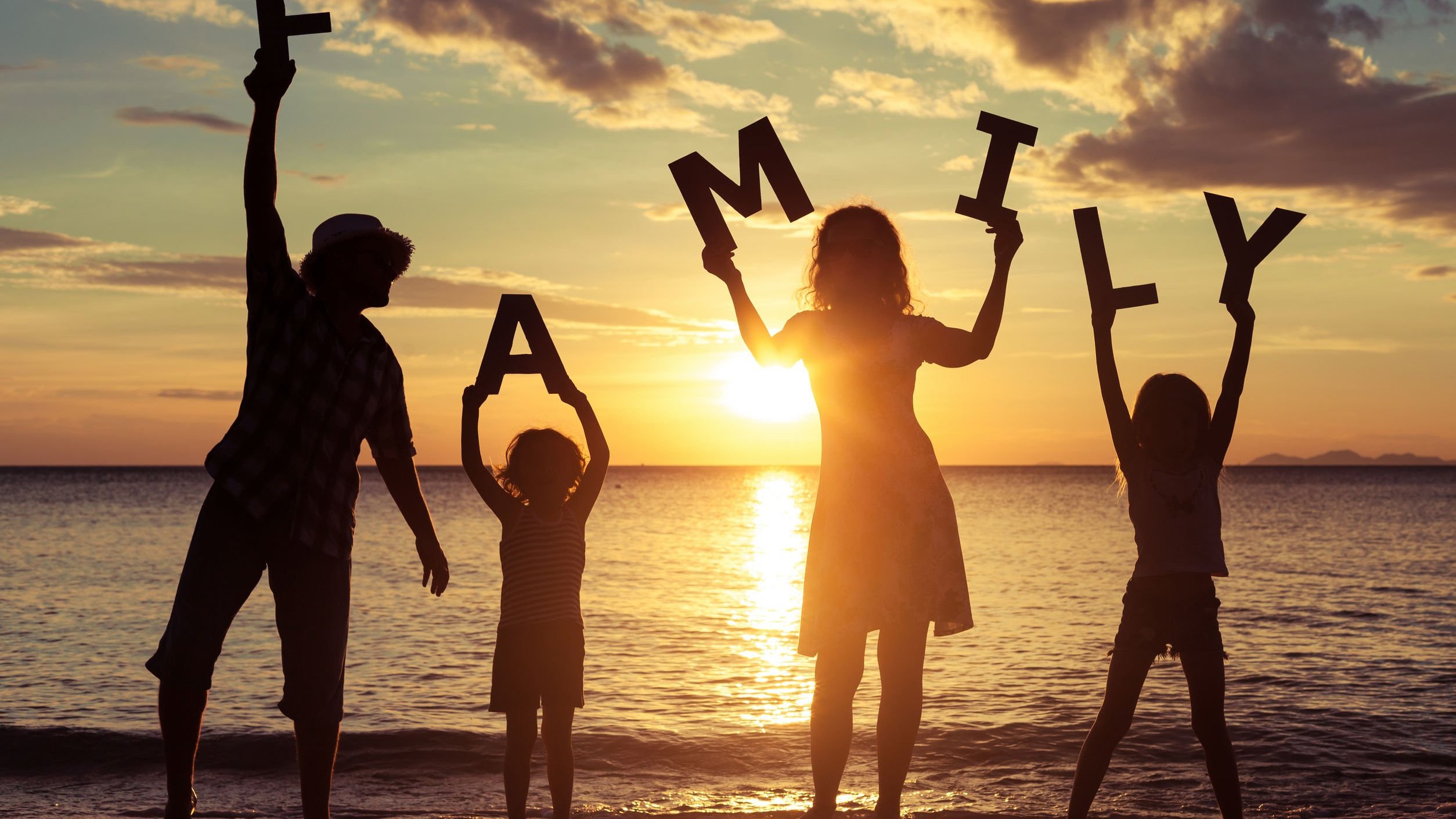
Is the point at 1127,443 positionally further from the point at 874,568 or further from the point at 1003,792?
the point at 1003,792

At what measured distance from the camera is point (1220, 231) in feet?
15.8

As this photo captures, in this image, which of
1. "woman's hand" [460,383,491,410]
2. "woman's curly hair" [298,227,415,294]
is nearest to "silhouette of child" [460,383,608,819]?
"woman's hand" [460,383,491,410]

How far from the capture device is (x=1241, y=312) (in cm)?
469

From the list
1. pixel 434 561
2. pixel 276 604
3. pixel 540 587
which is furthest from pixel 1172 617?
pixel 276 604

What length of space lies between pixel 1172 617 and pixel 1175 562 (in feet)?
0.77

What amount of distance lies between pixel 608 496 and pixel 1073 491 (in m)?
46.5

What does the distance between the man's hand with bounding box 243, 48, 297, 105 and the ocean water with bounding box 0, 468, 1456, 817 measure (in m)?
4.62

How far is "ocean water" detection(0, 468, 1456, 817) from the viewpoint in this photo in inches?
331

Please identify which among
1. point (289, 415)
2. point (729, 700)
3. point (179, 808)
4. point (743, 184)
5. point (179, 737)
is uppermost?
point (743, 184)

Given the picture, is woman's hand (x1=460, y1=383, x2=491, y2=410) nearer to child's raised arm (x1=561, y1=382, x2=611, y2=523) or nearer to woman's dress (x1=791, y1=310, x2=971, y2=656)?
child's raised arm (x1=561, y1=382, x2=611, y2=523)

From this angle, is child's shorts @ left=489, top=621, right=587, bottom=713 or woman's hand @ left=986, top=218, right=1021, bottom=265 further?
child's shorts @ left=489, top=621, right=587, bottom=713

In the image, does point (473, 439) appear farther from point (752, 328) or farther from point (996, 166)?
point (996, 166)

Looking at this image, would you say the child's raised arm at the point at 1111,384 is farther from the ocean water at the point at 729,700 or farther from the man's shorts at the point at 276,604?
the man's shorts at the point at 276,604

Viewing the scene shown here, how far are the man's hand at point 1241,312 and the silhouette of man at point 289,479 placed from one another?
3.51 meters
